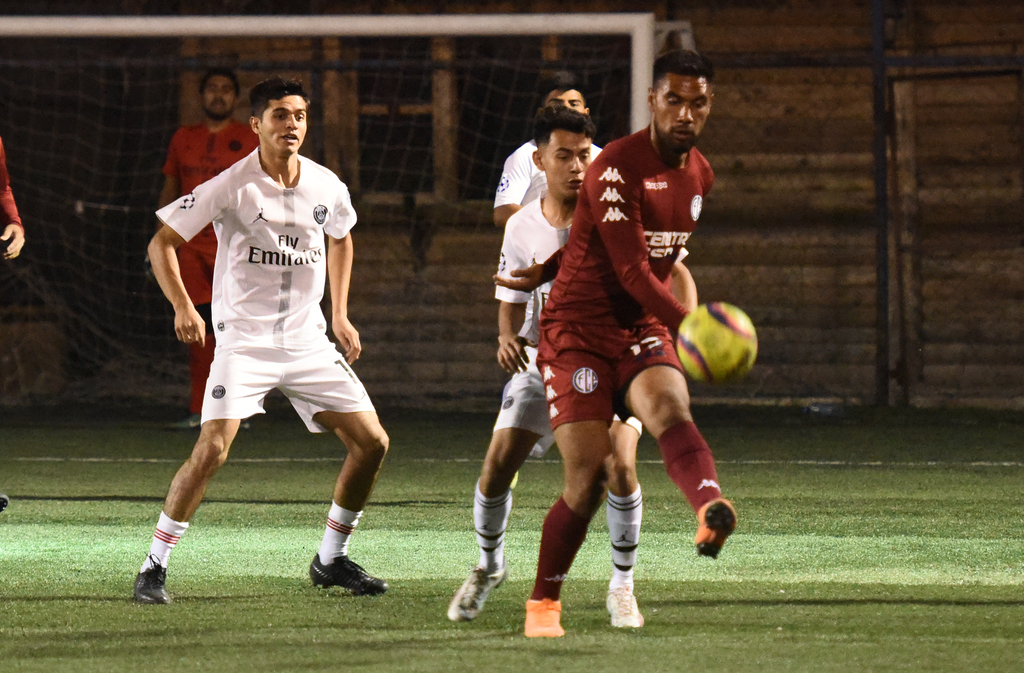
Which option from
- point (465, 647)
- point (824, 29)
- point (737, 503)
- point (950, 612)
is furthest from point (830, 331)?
point (465, 647)

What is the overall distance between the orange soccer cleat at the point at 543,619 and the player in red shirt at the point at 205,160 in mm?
5427

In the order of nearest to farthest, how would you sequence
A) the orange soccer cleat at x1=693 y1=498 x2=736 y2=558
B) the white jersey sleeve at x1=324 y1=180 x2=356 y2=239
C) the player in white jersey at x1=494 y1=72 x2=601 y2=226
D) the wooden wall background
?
the orange soccer cleat at x1=693 y1=498 x2=736 y2=558 → the white jersey sleeve at x1=324 y1=180 x2=356 y2=239 → the player in white jersey at x1=494 y1=72 x2=601 y2=226 → the wooden wall background

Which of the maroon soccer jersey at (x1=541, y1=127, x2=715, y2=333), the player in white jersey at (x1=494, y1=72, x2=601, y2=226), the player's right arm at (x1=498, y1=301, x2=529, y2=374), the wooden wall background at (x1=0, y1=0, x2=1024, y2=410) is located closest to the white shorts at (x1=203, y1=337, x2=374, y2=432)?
the player's right arm at (x1=498, y1=301, x2=529, y2=374)

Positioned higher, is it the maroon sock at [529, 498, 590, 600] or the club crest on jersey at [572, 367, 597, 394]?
the club crest on jersey at [572, 367, 597, 394]

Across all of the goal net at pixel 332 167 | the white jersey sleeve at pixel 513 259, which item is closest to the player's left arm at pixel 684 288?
the white jersey sleeve at pixel 513 259

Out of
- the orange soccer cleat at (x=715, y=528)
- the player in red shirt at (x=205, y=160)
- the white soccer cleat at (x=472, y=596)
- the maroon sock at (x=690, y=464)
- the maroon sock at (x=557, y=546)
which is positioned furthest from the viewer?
the player in red shirt at (x=205, y=160)

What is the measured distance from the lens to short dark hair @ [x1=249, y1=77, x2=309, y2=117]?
18.1ft

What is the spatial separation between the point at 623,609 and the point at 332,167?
9829 mm

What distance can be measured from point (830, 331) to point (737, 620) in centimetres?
903

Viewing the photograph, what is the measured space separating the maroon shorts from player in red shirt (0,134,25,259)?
3.00 m

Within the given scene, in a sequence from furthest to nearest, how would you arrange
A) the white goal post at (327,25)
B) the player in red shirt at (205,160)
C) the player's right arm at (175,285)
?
1. the player in red shirt at (205,160)
2. the white goal post at (327,25)
3. the player's right arm at (175,285)

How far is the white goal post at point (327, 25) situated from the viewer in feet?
29.6

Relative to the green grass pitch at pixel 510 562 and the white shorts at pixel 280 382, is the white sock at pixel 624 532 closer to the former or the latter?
the green grass pitch at pixel 510 562

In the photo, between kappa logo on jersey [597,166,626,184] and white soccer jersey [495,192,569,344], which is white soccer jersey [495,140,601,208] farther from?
kappa logo on jersey [597,166,626,184]
